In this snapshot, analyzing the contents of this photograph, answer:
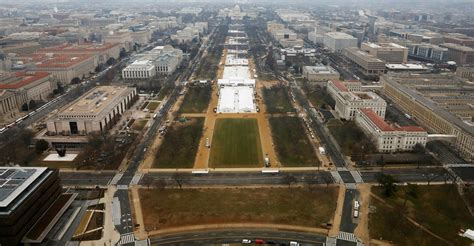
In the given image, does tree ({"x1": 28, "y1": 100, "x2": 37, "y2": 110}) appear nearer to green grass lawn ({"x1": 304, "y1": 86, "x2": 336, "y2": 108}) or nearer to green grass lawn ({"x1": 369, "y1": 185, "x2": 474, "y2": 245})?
green grass lawn ({"x1": 304, "y1": 86, "x2": 336, "y2": 108})

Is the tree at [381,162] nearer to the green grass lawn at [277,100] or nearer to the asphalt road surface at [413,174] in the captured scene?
the asphalt road surface at [413,174]

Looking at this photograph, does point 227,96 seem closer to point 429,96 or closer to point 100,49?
point 429,96

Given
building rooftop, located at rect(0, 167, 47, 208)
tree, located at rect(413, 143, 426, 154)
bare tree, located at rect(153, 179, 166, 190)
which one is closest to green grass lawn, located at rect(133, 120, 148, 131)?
bare tree, located at rect(153, 179, 166, 190)

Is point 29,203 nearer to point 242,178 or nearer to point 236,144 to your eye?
point 242,178

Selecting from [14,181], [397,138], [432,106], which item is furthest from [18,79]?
[432,106]

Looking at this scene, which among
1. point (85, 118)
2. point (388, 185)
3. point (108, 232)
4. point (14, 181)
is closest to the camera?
point (108, 232)

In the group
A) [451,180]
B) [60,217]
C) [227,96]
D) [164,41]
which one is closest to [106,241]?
[60,217]
